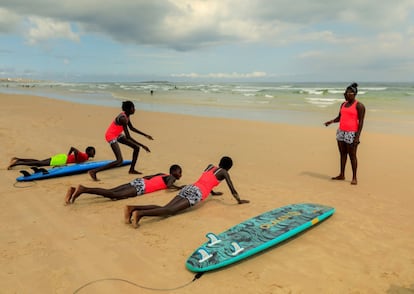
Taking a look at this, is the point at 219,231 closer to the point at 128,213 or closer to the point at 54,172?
the point at 128,213

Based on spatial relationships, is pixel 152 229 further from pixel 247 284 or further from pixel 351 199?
pixel 351 199

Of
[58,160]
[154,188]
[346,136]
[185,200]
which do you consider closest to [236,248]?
[185,200]

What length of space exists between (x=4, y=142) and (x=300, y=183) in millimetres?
8763

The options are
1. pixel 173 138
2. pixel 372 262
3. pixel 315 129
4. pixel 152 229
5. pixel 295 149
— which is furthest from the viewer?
pixel 315 129

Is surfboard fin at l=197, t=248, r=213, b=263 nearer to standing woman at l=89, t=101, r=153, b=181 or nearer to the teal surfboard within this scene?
the teal surfboard

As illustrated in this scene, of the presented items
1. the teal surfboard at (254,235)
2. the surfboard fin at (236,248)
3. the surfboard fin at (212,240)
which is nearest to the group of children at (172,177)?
the teal surfboard at (254,235)

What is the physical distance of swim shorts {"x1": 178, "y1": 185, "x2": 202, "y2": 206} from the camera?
16.5ft

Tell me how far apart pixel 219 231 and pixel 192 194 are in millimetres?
769

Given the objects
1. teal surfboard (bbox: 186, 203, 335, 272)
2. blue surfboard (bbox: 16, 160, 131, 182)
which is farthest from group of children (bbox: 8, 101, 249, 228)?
teal surfboard (bbox: 186, 203, 335, 272)

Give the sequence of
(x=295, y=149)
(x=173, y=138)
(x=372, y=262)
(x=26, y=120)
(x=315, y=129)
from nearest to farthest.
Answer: (x=372, y=262) → (x=295, y=149) → (x=173, y=138) → (x=315, y=129) → (x=26, y=120)

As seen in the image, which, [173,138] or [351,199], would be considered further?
[173,138]

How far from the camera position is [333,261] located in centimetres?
378

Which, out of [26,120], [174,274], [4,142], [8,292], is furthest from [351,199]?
[26,120]

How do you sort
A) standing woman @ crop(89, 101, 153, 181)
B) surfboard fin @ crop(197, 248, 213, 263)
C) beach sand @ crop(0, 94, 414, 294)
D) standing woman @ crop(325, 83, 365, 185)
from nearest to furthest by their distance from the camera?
beach sand @ crop(0, 94, 414, 294) → surfboard fin @ crop(197, 248, 213, 263) → standing woman @ crop(325, 83, 365, 185) → standing woman @ crop(89, 101, 153, 181)
